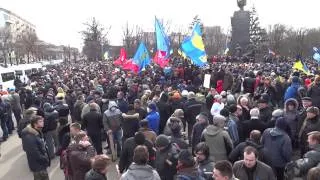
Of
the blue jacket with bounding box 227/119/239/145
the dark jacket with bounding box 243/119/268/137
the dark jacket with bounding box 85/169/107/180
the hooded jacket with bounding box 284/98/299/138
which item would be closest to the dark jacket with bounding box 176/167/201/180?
the dark jacket with bounding box 85/169/107/180

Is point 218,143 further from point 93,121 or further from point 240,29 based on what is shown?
point 240,29

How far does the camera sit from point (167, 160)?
254 inches

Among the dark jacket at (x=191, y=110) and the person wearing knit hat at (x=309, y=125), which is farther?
the dark jacket at (x=191, y=110)

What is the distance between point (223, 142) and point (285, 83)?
1001 cm

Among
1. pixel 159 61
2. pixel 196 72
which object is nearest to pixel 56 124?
pixel 159 61

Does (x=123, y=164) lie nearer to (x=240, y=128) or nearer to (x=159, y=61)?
(x=240, y=128)

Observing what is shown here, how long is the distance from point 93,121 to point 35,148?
3099mm

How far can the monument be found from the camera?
129ft

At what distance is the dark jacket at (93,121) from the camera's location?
10.2m

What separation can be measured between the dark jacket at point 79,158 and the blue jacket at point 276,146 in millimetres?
2665

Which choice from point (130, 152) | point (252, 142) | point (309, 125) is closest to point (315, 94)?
point (309, 125)

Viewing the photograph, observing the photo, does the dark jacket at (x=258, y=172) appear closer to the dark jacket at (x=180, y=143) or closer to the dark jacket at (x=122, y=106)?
the dark jacket at (x=180, y=143)

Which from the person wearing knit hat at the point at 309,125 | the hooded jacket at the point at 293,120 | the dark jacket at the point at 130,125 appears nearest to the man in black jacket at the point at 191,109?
the dark jacket at the point at 130,125

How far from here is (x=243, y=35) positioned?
39.5 m
